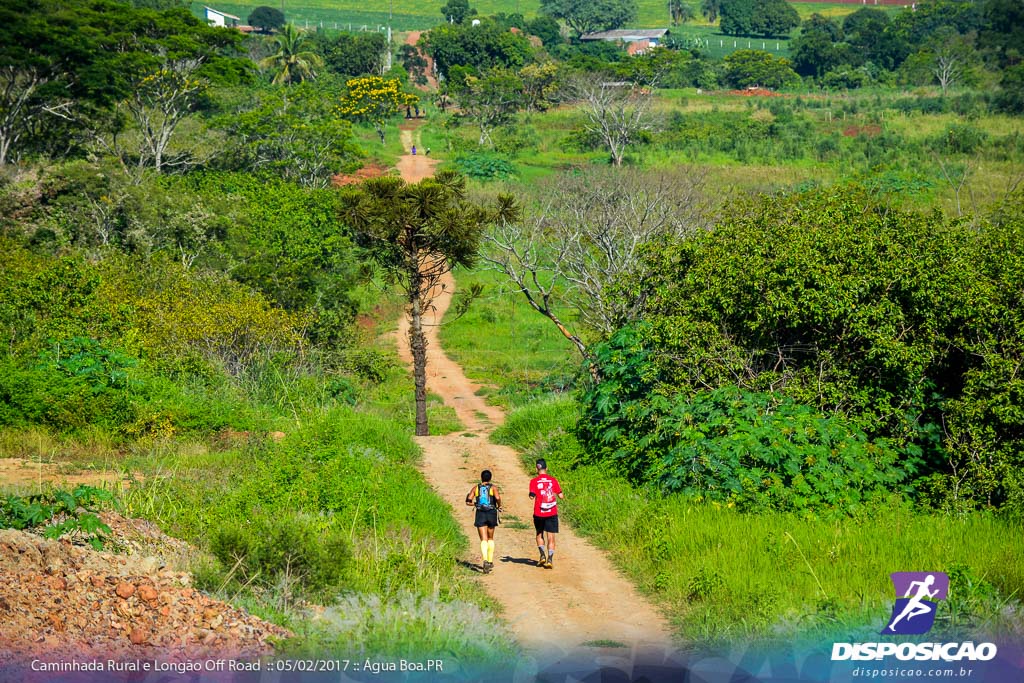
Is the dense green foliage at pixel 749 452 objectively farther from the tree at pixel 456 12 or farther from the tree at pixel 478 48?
the tree at pixel 456 12

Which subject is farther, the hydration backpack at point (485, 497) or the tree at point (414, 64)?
the tree at point (414, 64)

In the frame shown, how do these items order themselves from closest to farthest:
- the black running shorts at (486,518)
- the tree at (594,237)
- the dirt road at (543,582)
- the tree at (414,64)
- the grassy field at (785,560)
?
1. the grassy field at (785,560)
2. the dirt road at (543,582)
3. the black running shorts at (486,518)
4. the tree at (594,237)
5. the tree at (414,64)

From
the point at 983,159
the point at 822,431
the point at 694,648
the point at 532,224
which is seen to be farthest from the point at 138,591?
the point at 983,159

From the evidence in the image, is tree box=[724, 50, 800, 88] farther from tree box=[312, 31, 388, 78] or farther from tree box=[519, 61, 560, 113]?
tree box=[312, 31, 388, 78]

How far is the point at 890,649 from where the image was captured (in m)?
8.98

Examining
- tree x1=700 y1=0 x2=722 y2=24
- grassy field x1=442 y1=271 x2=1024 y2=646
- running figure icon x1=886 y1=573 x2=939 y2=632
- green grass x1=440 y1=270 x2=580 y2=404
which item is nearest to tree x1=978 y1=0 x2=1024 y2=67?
tree x1=700 y1=0 x2=722 y2=24

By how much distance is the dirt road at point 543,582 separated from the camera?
31.7 feet

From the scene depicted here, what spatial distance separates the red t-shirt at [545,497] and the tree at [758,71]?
267 ft

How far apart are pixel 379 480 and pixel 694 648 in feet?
18.4

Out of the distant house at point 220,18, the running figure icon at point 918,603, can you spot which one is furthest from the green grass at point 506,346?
the distant house at point 220,18

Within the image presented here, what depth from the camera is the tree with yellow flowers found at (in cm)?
6694

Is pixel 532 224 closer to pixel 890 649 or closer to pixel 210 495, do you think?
pixel 210 495

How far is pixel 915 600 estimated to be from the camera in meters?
9.66

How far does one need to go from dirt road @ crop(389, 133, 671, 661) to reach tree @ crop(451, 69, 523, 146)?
4941 centimetres
